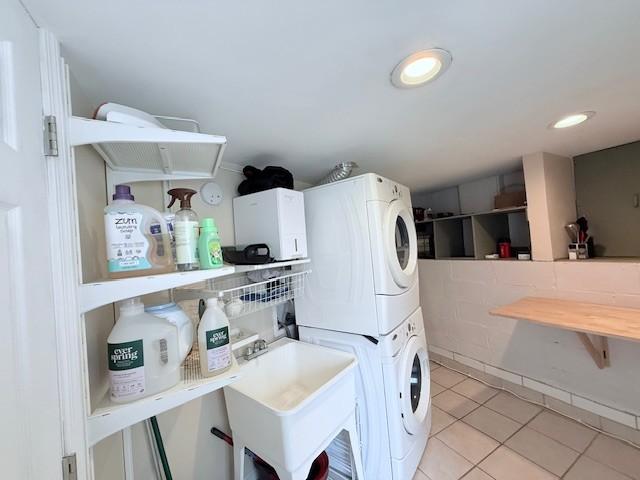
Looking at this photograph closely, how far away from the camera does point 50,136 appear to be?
0.58m

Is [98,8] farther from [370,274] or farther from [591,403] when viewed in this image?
[591,403]

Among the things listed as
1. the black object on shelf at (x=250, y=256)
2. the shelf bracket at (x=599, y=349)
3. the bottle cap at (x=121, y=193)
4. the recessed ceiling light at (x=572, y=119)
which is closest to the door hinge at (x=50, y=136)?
the bottle cap at (x=121, y=193)

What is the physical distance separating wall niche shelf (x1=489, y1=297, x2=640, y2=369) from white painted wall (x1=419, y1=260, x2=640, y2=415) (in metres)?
0.09

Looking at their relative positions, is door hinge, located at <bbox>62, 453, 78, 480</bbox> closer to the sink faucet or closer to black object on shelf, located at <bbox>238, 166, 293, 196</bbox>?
the sink faucet

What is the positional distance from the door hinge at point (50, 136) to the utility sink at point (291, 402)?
32.4 inches

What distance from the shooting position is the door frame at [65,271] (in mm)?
562

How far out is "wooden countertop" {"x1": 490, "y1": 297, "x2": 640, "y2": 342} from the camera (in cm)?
136

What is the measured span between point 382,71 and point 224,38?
1.66ft

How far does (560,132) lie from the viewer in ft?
5.26

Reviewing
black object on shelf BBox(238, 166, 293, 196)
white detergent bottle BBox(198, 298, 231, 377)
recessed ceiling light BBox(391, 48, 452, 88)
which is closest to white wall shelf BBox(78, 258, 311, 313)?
white detergent bottle BBox(198, 298, 231, 377)

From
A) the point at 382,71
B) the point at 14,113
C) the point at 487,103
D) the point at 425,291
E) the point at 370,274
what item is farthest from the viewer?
the point at 425,291

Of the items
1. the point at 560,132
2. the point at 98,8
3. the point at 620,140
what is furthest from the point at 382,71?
the point at 620,140

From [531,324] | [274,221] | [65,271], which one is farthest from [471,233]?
[65,271]

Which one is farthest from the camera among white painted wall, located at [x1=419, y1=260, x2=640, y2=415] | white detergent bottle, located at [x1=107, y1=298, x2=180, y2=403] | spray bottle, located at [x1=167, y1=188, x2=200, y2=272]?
white painted wall, located at [x1=419, y1=260, x2=640, y2=415]
